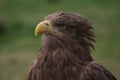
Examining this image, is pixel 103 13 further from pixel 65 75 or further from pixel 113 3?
pixel 65 75

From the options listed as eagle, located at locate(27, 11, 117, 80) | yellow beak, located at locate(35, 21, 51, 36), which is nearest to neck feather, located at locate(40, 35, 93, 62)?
eagle, located at locate(27, 11, 117, 80)

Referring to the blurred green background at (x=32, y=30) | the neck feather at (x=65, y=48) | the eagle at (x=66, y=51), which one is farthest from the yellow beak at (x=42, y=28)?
the blurred green background at (x=32, y=30)

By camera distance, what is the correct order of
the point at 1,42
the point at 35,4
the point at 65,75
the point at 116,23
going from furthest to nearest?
1. the point at 35,4
2. the point at 116,23
3. the point at 1,42
4. the point at 65,75

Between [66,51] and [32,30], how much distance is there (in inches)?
392

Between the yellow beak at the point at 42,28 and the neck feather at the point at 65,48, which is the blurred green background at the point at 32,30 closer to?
the neck feather at the point at 65,48

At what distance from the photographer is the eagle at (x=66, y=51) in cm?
966

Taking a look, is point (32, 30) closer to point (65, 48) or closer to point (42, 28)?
point (65, 48)

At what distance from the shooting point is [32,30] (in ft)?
64.5

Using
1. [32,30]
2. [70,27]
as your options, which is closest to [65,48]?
[70,27]

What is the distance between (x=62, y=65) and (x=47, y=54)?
247 millimetres

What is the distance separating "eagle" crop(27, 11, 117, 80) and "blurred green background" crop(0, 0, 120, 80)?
6200 mm

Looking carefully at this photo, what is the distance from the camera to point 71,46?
31.9 feet

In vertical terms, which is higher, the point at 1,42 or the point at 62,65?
the point at 62,65

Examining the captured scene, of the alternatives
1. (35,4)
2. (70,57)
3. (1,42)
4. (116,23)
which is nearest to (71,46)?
(70,57)
